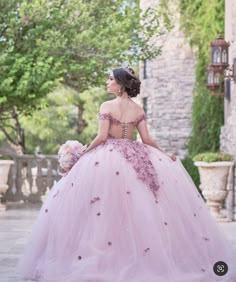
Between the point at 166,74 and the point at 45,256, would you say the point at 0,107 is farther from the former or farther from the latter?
the point at 45,256

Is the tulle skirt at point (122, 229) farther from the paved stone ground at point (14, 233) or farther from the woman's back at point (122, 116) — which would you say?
the paved stone ground at point (14, 233)

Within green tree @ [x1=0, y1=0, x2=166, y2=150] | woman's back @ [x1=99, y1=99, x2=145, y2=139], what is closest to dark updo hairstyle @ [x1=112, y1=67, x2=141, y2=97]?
woman's back @ [x1=99, y1=99, x2=145, y2=139]

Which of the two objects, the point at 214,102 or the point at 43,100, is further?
the point at 214,102

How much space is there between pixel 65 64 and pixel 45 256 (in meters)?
10.5

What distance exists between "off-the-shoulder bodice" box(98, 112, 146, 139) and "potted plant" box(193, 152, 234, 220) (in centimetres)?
629

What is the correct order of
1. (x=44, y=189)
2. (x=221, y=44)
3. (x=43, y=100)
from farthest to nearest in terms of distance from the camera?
(x=44, y=189), (x=43, y=100), (x=221, y=44)

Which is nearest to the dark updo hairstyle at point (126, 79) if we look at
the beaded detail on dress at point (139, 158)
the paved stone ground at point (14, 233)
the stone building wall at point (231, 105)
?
the beaded detail on dress at point (139, 158)

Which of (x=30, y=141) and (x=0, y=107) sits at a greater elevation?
(x=0, y=107)

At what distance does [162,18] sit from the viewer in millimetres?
20594

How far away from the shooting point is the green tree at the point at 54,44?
15695 mm

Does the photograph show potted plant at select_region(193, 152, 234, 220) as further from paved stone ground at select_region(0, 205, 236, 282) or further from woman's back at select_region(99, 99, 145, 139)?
woman's back at select_region(99, 99, 145, 139)

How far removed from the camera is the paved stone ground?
7457 millimetres

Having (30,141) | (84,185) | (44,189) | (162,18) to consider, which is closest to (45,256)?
(84,185)

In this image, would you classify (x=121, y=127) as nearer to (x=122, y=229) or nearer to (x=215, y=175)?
(x=122, y=229)
